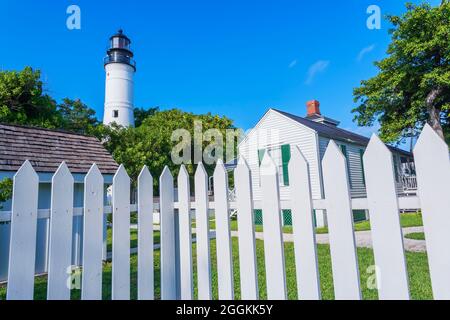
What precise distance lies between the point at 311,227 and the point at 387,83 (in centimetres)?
1159

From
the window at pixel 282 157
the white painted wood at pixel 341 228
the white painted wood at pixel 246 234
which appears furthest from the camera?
the window at pixel 282 157

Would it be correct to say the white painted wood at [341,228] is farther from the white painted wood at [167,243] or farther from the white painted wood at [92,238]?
the white painted wood at [92,238]

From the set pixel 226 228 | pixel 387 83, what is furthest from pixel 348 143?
pixel 226 228

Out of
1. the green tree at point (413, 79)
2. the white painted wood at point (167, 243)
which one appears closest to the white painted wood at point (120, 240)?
the white painted wood at point (167, 243)

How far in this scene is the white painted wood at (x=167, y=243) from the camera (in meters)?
1.88

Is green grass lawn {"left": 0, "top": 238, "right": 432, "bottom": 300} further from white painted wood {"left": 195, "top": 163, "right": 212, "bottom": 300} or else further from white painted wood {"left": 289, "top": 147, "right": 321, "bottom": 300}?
white painted wood {"left": 289, "top": 147, "right": 321, "bottom": 300}

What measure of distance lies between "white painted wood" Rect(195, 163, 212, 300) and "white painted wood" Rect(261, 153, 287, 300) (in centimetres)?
45

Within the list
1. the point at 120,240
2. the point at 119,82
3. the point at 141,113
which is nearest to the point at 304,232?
the point at 120,240

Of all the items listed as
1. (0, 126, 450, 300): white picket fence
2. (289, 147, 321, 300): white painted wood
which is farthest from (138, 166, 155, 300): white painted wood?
(289, 147, 321, 300): white painted wood

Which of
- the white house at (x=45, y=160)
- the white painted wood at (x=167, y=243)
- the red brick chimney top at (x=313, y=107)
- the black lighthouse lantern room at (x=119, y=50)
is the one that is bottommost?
the white painted wood at (x=167, y=243)

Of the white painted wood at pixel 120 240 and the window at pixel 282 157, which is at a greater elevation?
the window at pixel 282 157

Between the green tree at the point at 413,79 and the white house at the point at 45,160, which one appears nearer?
the white house at the point at 45,160
